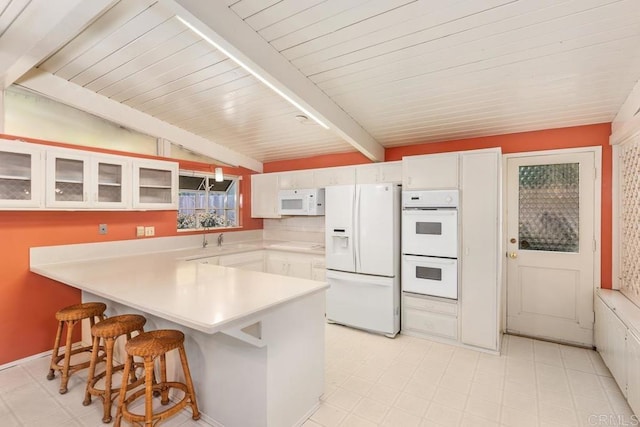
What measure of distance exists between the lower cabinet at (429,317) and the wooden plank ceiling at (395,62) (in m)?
1.89

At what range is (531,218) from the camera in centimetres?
332

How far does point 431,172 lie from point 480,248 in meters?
0.90

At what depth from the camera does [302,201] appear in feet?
14.4

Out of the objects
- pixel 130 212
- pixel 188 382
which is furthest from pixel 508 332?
pixel 130 212

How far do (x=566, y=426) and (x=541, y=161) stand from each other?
2.41 m

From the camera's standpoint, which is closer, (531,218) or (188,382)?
(188,382)

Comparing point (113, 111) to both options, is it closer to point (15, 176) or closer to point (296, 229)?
point (15, 176)

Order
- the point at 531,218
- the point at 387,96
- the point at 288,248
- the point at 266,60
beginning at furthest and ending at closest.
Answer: the point at 288,248, the point at 531,218, the point at 387,96, the point at 266,60

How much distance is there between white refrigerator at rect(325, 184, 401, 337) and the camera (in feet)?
11.1

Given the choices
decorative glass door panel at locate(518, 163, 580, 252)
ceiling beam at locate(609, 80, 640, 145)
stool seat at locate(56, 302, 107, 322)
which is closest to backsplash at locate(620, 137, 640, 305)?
ceiling beam at locate(609, 80, 640, 145)

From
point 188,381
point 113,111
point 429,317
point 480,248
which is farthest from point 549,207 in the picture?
point 113,111

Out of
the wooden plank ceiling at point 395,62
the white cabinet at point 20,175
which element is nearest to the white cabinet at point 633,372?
the wooden plank ceiling at point 395,62

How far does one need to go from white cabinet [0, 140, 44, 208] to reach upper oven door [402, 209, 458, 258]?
3.40 meters

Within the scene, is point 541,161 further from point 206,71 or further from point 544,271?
point 206,71
